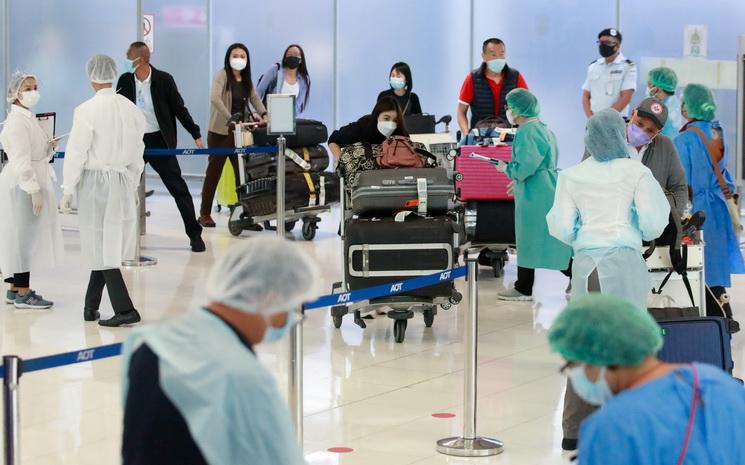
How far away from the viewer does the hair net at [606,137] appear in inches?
229

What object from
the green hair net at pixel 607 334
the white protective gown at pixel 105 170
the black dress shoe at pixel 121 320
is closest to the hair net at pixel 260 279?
the green hair net at pixel 607 334

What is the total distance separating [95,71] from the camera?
8.42 metres

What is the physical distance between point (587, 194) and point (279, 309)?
3.18 m

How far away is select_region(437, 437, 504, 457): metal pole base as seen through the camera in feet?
19.7

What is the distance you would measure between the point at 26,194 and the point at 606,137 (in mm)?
4727

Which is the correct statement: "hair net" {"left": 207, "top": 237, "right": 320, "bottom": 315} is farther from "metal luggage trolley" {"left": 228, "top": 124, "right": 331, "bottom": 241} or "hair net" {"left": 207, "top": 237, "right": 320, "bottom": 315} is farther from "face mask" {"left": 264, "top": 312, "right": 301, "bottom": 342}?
"metal luggage trolley" {"left": 228, "top": 124, "right": 331, "bottom": 241}

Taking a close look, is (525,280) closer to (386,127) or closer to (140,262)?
(386,127)

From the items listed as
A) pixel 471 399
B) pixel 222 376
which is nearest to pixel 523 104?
pixel 471 399

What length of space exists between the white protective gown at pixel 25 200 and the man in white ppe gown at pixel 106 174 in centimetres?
50

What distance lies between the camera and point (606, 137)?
5.81 metres

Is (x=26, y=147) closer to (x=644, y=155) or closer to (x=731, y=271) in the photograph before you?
(x=644, y=155)

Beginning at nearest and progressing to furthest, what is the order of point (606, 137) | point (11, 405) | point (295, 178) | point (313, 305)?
point (11, 405)
point (313, 305)
point (606, 137)
point (295, 178)

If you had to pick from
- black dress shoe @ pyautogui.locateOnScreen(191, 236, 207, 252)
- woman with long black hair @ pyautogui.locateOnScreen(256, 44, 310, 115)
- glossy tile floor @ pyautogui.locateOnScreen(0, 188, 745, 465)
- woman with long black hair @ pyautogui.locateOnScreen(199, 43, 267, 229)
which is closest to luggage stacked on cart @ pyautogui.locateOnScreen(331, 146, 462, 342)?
glossy tile floor @ pyautogui.locateOnScreen(0, 188, 745, 465)

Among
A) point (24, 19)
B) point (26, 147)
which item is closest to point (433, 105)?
point (24, 19)
